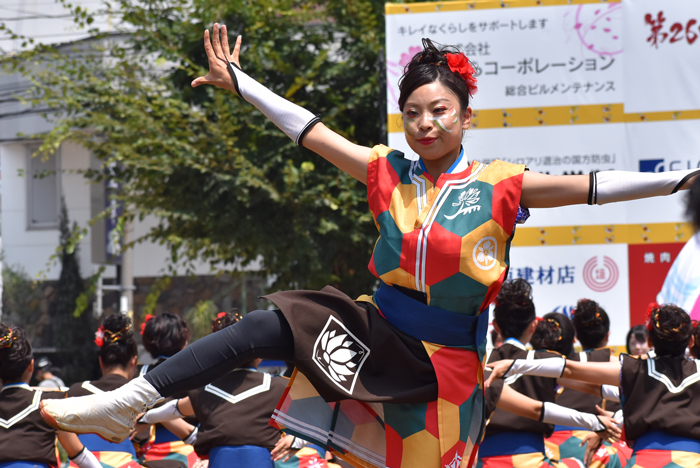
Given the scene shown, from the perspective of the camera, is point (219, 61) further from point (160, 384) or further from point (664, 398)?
point (664, 398)

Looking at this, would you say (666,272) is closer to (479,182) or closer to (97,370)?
(479,182)

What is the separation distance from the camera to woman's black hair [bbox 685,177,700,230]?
70.6 inches

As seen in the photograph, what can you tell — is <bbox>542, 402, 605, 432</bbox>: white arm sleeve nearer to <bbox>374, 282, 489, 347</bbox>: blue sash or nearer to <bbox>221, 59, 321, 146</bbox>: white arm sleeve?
<bbox>374, 282, 489, 347</bbox>: blue sash

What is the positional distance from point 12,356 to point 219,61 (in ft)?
6.99

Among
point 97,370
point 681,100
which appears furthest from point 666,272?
point 97,370

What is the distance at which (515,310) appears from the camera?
4.15m

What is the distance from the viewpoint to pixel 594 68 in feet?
21.2

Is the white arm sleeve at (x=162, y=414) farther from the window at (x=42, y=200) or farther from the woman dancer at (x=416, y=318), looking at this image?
the window at (x=42, y=200)

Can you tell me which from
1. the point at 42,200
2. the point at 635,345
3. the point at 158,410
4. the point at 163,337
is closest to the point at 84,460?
the point at 158,410

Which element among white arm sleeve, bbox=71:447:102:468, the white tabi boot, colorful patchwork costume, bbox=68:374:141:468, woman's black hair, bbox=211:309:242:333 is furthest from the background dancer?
the white tabi boot

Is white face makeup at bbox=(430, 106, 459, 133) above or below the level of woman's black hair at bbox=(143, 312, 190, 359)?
above

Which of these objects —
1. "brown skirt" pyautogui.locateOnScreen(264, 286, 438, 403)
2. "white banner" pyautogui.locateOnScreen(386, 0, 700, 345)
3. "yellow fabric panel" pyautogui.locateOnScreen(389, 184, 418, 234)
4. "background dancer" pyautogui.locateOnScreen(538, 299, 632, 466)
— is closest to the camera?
"brown skirt" pyautogui.locateOnScreen(264, 286, 438, 403)

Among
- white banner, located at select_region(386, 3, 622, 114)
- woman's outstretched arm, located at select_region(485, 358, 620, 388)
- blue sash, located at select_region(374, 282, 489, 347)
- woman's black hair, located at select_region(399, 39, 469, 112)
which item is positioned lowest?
woman's outstretched arm, located at select_region(485, 358, 620, 388)

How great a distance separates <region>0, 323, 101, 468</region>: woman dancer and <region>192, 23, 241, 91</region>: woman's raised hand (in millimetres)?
2043
